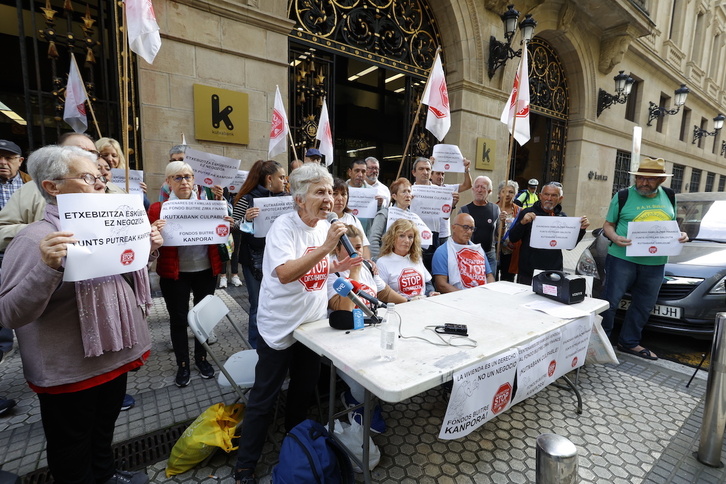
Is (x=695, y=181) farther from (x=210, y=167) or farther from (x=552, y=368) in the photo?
(x=210, y=167)

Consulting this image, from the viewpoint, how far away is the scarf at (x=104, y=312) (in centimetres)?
158

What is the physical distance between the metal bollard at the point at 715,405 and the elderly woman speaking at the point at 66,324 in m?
3.51

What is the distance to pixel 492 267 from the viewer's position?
464cm

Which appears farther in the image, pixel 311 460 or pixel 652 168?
pixel 652 168

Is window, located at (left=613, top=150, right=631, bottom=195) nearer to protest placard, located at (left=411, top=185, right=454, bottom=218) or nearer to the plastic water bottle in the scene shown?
protest placard, located at (left=411, top=185, right=454, bottom=218)

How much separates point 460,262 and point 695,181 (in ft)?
86.4

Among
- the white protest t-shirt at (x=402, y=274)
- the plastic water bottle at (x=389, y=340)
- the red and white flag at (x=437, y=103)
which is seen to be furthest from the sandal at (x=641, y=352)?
the plastic water bottle at (x=389, y=340)

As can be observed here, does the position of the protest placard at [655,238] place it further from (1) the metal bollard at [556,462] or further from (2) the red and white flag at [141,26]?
(2) the red and white flag at [141,26]

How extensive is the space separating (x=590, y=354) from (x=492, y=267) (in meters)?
1.62

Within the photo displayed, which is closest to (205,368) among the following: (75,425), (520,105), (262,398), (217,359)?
(217,359)

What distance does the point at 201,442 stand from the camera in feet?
7.16

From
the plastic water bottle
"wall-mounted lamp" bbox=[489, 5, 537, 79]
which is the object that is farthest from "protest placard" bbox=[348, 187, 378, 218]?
"wall-mounted lamp" bbox=[489, 5, 537, 79]

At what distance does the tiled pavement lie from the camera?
227 centimetres

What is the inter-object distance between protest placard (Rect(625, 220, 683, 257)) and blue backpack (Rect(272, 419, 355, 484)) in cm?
369
